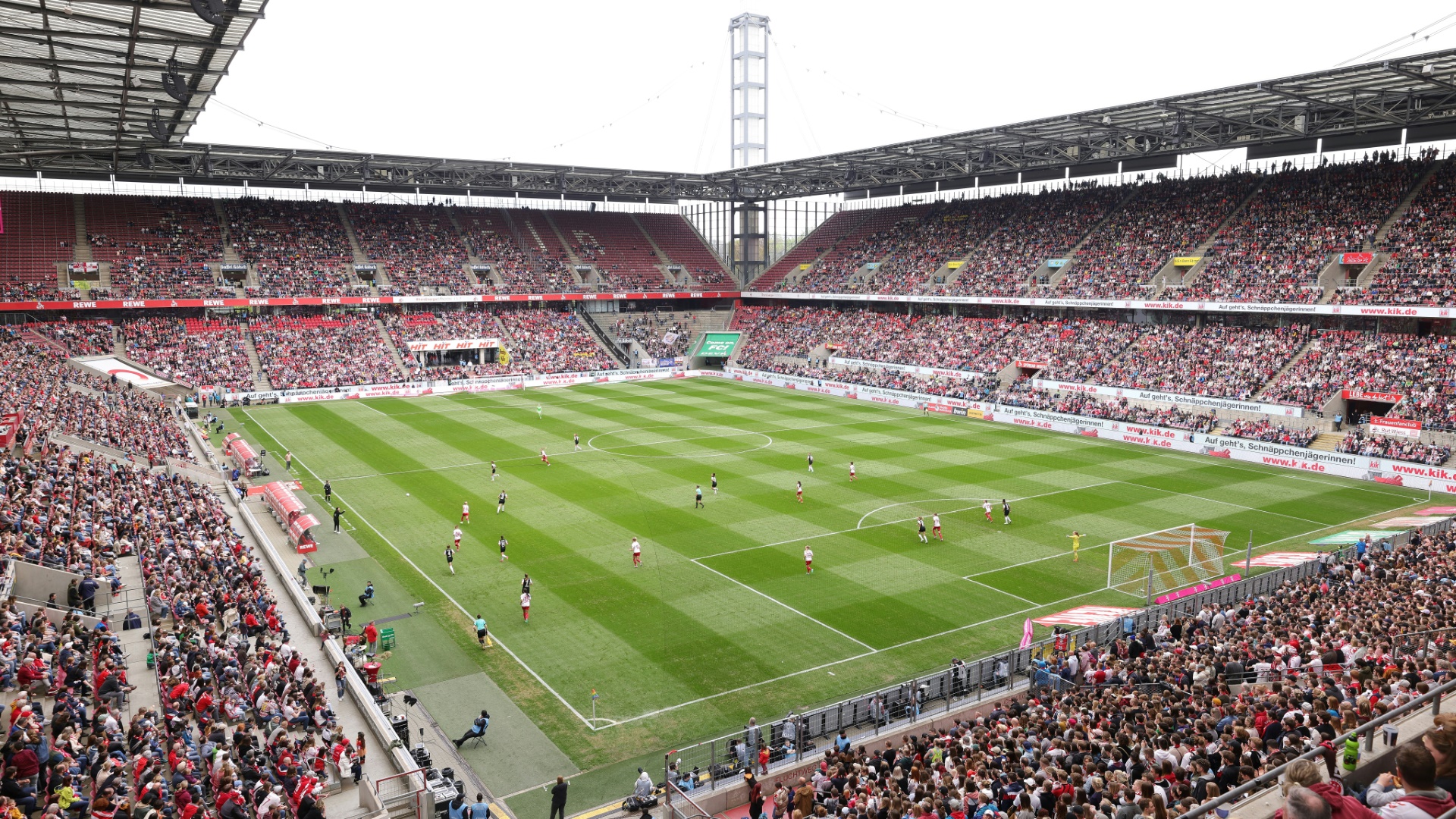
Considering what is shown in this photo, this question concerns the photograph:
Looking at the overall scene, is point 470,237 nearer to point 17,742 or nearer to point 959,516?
point 959,516

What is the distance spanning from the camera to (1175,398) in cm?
4838

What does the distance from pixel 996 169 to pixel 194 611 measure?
2181 inches

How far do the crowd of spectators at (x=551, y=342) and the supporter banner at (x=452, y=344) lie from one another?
5.62 feet

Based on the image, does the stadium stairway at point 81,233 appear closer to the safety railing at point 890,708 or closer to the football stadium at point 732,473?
the football stadium at point 732,473

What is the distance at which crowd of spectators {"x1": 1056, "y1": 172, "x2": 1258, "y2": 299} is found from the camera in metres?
58.1

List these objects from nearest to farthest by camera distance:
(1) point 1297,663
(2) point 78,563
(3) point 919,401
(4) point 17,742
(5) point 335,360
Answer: (4) point 17,742, (1) point 1297,663, (2) point 78,563, (3) point 919,401, (5) point 335,360

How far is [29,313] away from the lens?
60.0 m

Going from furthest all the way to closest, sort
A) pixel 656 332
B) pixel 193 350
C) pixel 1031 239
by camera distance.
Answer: pixel 656 332 → pixel 1031 239 → pixel 193 350

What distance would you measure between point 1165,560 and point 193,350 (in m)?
60.5

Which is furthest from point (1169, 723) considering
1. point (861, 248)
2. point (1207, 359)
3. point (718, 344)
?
point (861, 248)

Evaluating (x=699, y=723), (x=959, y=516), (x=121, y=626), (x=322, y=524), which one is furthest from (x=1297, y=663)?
(x=322, y=524)

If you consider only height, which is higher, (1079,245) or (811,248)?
(811,248)

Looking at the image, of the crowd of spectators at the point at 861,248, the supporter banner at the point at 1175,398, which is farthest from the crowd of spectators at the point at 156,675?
the crowd of spectators at the point at 861,248

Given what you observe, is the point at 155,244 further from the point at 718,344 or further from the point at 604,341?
the point at 718,344
